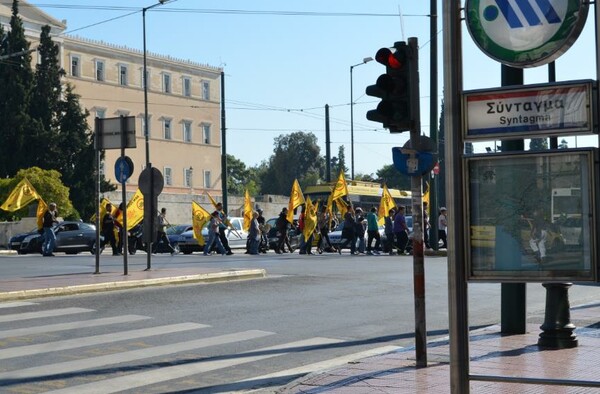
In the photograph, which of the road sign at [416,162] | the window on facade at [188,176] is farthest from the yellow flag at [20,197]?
the window on facade at [188,176]

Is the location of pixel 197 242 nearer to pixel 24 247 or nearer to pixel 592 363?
pixel 24 247

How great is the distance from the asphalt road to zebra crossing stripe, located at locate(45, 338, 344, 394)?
1 centimetres

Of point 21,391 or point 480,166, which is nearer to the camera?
point 480,166

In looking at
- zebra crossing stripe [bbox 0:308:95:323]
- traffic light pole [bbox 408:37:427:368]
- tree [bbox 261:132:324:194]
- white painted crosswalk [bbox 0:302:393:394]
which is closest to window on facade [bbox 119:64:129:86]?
tree [bbox 261:132:324:194]

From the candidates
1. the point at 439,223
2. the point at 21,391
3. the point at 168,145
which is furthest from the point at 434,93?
the point at 168,145

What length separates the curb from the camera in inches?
629

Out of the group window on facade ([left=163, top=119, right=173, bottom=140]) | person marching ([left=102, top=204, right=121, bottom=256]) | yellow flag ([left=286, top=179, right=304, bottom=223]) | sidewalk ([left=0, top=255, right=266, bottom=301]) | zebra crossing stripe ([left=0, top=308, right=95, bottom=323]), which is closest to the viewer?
zebra crossing stripe ([left=0, top=308, right=95, bottom=323])

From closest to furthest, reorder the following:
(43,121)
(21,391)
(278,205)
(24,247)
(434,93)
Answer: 1. (21,391)
2. (434,93)
3. (24,247)
4. (43,121)
5. (278,205)

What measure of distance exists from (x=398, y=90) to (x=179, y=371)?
3411 millimetres

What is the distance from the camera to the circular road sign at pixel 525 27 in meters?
6.37

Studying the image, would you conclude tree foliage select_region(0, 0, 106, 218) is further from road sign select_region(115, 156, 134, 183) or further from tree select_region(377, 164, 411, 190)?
tree select_region(377, 164, 411, 190)

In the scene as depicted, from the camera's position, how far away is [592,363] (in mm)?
9789

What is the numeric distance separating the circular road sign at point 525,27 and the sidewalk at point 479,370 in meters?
2.56

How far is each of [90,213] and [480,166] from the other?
65491 mm
